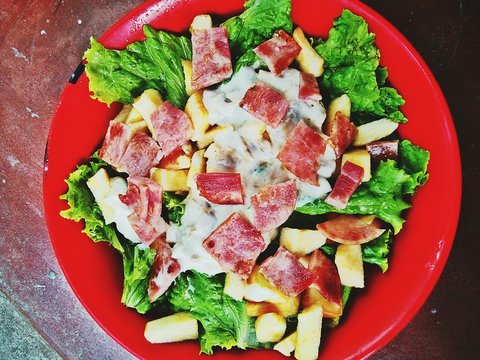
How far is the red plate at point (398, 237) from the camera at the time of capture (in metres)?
1.82

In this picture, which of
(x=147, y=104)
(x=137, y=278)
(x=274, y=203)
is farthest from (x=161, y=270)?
(x=147, y=104)

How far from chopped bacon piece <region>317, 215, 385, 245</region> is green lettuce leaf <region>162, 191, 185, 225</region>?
457 millimetres

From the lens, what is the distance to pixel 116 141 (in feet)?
6.32

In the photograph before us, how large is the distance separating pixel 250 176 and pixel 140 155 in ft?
1.27

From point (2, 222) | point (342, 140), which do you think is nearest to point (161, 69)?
point (342, 140)

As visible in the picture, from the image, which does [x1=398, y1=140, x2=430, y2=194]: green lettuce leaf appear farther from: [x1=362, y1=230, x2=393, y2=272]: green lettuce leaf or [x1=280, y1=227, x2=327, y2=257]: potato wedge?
[x1=280, y1=227, x2=327, y2=257]: potato wedge

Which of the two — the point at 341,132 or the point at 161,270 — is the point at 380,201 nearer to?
Result: the point at 341,132

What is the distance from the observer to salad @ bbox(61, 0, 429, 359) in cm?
180

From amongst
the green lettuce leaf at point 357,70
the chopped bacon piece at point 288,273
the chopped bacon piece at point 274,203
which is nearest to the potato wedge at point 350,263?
the chopped bacon piece at point 288,273

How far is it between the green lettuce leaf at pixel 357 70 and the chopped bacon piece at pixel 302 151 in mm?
233

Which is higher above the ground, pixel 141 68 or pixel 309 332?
pixel 141 68

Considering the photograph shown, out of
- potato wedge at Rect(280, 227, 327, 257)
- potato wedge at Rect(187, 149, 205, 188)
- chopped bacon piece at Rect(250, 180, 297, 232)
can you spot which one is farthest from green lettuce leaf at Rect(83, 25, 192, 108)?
potato wedge at Rect(280, 227, 327, 257)

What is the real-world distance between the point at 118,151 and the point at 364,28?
2.94ft

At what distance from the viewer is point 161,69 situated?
6.59 ft
